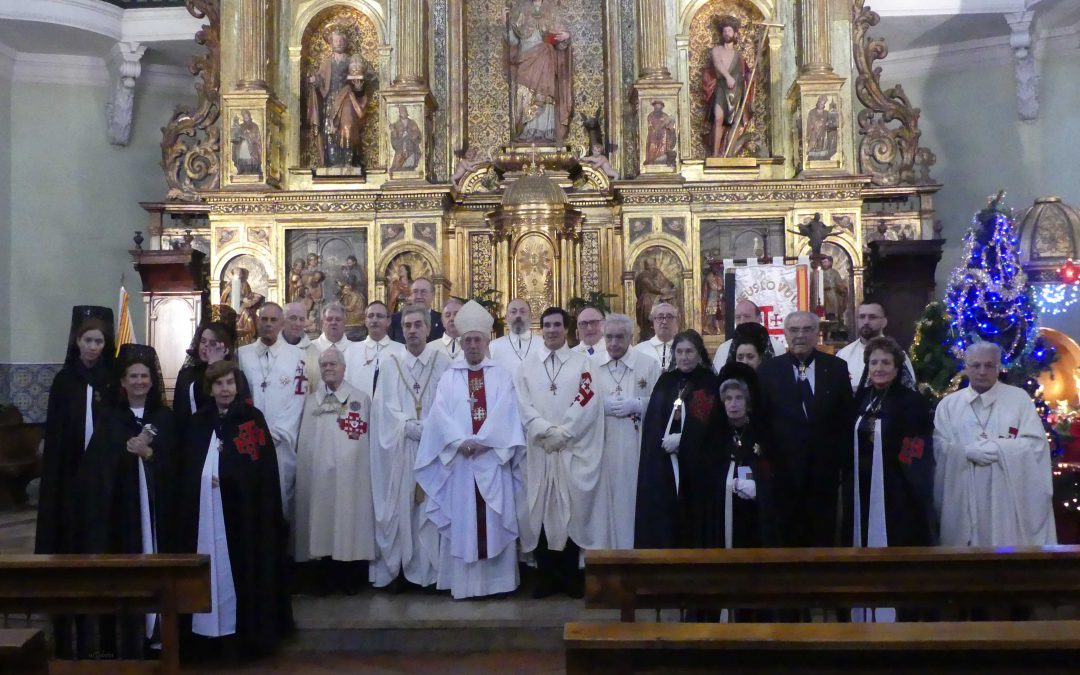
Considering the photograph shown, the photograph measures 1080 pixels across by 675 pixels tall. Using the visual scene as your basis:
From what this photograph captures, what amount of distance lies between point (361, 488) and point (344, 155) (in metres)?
6.85

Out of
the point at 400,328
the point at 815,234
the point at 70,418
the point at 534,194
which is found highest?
the point at 534,194

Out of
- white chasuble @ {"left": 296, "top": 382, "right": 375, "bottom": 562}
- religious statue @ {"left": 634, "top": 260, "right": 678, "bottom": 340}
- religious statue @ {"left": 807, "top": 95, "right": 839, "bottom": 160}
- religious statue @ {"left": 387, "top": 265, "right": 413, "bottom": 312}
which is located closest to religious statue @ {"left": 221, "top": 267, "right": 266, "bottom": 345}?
religious statue @ {"left": 387, "top": 265, "right": 413, "bottom": 312}

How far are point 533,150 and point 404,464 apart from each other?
20.3 feet

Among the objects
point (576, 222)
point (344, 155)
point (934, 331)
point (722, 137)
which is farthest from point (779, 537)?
point (344, 155)

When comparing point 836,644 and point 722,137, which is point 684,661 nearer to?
point 836,644

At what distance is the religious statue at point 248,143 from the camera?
11984mm

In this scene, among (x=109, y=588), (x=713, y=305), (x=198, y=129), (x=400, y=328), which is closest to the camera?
(x=109, y=588)

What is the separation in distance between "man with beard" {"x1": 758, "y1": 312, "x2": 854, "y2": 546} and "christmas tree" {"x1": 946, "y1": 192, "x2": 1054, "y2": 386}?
8.52 ft

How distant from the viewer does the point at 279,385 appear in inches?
272

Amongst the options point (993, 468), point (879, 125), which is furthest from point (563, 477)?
point (879, 125)

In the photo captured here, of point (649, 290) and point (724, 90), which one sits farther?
point (724, 90)

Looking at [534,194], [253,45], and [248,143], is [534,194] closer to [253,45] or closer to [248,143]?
[248,143]

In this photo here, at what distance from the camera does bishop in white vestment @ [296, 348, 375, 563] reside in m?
6.40

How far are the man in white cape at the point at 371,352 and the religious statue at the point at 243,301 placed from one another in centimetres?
462
